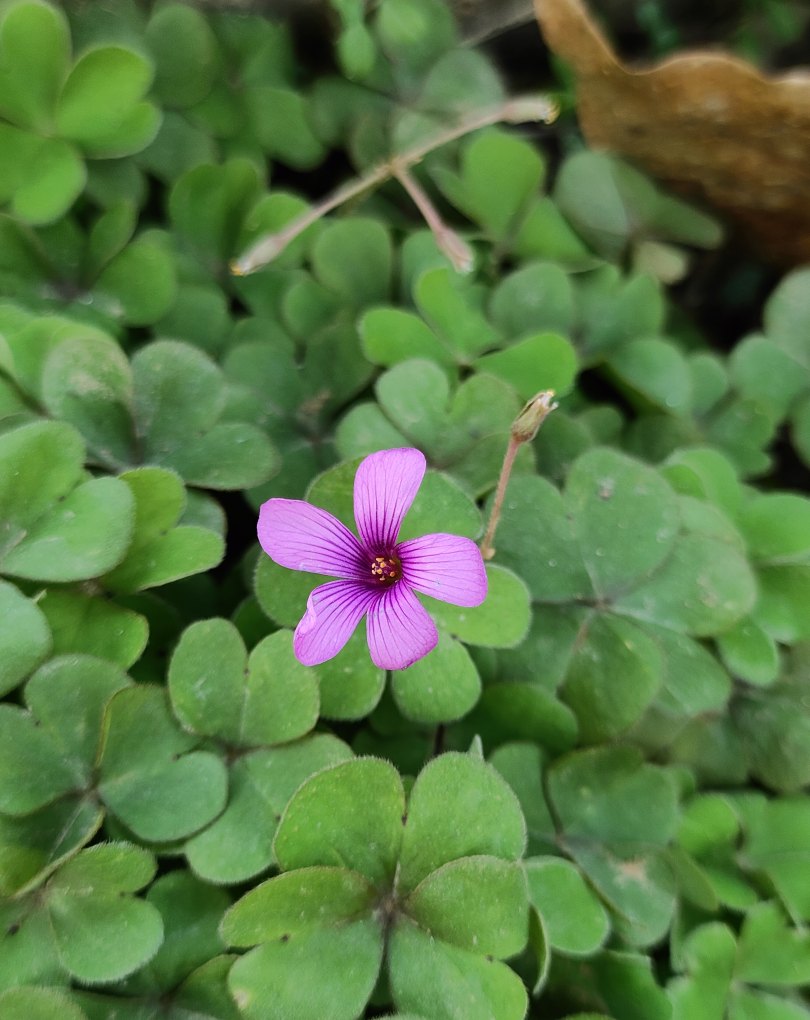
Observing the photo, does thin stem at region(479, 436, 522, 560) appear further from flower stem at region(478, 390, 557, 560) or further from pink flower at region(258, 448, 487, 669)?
pink flower at region(258, 448, 487, 669)

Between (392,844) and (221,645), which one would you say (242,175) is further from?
(392,844)

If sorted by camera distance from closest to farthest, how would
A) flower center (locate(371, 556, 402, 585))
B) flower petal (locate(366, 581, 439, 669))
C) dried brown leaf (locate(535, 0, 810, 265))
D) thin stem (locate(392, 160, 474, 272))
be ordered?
1. flower petal (locate(366, 581, 439, 669))
2. flower center (locate(371, 556, 402, 585))
3. thin stem (locate(392, 160, 474, 272))
4. dried brown leaf (locate(535, 0, 810, 265))

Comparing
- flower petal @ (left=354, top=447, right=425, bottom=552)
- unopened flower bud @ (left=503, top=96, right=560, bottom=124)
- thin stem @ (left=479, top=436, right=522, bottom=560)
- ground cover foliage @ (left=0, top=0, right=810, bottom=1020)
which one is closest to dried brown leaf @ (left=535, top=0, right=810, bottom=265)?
ground cover foliage @ (left=0, top=0, right=810, bottom=1020)

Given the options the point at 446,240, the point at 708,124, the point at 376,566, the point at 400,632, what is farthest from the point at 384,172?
the point at 400,632

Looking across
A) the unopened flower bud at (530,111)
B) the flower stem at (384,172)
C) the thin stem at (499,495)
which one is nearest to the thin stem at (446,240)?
the flower stem at (384,172)

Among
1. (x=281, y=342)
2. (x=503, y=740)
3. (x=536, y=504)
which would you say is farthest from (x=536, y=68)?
(x=503, y=740)

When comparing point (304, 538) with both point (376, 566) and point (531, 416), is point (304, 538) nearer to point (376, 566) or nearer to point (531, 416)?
point (376, 566)

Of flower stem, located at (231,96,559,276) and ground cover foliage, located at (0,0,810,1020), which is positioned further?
flower stem, located at (231,96,559,276)

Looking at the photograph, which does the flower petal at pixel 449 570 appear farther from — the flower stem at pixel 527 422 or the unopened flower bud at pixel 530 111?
the unopened flower bud at pixel 530 111
